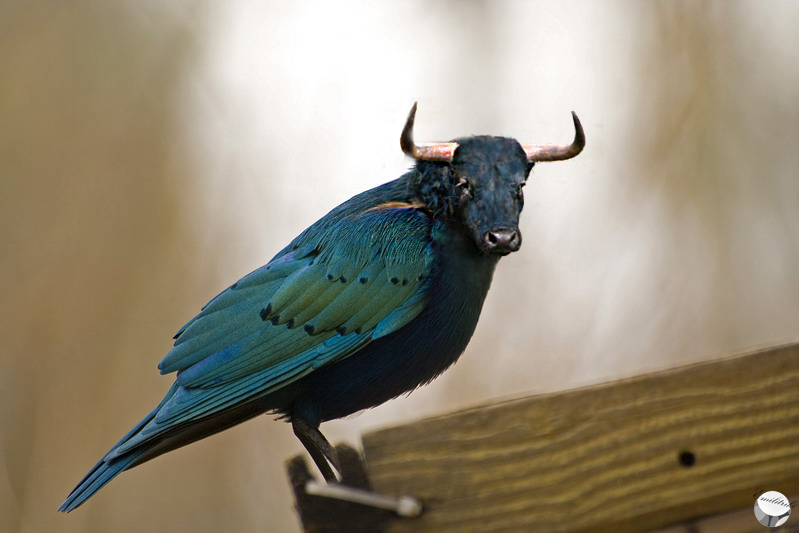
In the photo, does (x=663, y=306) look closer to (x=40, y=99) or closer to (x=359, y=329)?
(x=359, y=329)

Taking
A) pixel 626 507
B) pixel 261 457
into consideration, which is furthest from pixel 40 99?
pixel 626 507

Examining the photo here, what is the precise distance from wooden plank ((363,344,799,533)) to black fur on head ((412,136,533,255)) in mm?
643

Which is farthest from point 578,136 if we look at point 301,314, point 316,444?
point 316,444

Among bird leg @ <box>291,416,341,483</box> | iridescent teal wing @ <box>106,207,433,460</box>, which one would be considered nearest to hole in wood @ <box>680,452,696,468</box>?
iridescent teal wing @ <box>106,207,433,460</box>

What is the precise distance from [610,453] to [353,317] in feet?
3.04

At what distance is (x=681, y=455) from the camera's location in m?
1.97

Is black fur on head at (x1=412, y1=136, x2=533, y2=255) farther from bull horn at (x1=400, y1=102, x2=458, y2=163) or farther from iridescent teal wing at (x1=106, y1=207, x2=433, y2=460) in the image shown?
iridescent teal wing at (x1=106, y1=207, x2=433, y2=460)

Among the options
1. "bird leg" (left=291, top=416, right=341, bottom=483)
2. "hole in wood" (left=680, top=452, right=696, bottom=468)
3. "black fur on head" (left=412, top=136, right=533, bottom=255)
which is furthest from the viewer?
"bird leg" (left=291, top=416, right=341, bottom=483)

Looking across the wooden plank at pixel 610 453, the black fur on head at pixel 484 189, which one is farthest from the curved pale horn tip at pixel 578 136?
the wooden plank at pixel 610 453

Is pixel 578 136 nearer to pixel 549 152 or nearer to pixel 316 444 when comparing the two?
pixel 549 152

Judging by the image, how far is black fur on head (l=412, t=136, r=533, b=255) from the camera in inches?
99.9

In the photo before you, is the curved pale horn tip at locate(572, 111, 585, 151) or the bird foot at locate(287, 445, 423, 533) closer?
the bird foot at locate(287, 445, 423, 533)

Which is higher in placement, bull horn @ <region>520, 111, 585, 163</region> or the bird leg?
bull horn @ <region>520, 111, 585, 163</region>

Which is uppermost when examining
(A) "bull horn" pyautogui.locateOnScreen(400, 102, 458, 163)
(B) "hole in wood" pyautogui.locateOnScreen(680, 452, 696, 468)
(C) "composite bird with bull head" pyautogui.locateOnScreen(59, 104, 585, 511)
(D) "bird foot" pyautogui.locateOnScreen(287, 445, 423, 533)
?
(A) "bull horn" pyautogui.locateOnScreen(400, 102, 458, 163)
